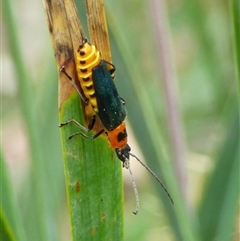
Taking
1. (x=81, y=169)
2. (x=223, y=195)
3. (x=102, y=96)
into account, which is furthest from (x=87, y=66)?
(x=223, y=195)

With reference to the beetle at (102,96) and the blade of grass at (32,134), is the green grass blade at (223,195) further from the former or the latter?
the blade of grass at (32,134)

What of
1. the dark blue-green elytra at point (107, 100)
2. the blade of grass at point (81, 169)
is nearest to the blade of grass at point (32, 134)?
the dark blue-green elytra at point (107, 100)

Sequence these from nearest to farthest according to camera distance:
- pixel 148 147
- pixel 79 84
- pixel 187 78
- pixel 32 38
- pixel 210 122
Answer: pixel 79 84 → pixel 148 147 → pixel 210 122 → pixel 187 78 → pixel 32 38

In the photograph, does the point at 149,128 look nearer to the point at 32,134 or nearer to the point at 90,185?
the point at 32,134

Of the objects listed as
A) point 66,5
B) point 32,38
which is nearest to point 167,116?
point 66,5

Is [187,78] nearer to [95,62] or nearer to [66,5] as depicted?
[95,62]
